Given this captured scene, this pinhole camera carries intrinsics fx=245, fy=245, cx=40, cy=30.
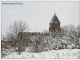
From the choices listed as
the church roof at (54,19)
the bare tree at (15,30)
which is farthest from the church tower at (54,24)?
the bare tree at (15,30)

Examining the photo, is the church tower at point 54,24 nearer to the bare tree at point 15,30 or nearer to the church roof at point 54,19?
the church roof at point 54,19

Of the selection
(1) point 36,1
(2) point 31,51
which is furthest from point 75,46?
(1) point 36,1

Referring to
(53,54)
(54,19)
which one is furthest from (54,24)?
(53,54)

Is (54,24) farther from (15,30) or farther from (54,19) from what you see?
(15,30)

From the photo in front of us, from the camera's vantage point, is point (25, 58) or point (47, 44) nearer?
point (25, 58)

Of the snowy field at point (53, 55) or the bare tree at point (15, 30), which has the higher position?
the bare tree at point (15, 30)

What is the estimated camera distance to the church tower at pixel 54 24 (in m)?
17.9

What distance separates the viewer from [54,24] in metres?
19.7

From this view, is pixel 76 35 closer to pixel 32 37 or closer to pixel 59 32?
pixel 59 32

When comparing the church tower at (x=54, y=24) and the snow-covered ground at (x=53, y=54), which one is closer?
the snow-covered ground at (x=53, y=54)

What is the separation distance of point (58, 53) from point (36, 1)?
412 cm

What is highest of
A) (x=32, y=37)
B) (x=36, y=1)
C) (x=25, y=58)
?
(x=36, y=1)

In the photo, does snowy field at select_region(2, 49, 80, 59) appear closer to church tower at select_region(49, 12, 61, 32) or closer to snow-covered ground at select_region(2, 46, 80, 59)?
snow-covered ground at select_region(2, 46, 80, 59)

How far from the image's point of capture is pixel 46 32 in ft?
61.7
